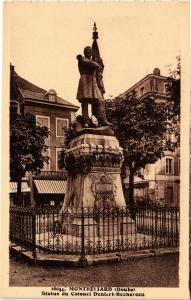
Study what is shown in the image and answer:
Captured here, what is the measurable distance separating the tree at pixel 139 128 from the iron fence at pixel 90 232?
0.63 meters

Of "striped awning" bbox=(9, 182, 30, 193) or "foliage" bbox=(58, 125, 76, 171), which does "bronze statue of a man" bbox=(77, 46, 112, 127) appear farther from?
"striped awning" bbox=(9, 182, 30, 193)

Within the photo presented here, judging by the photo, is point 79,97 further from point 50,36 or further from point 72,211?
point 72,211

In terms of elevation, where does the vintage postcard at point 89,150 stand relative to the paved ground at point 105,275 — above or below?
above

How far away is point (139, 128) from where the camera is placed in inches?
398

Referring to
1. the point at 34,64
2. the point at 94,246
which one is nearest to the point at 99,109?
the point at 34,64

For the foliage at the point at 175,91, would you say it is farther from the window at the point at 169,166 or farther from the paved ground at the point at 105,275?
the paved ground at the point at 105,275

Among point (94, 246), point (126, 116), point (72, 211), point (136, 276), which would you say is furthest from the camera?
point (126, 116)

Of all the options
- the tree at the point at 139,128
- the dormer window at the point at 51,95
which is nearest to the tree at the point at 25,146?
the dormer window at the point at 51,95

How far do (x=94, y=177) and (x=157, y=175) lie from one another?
1561mm

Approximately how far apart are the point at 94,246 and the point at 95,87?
306cm

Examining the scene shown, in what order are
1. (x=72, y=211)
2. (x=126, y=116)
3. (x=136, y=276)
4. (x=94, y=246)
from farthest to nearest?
1. (x=126, y=116)
2. (x=72, y=211)
3. (x=94, y=246)
4. (x=136, y=276)

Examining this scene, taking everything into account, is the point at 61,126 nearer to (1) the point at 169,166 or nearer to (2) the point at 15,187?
(2) the point at 15,187

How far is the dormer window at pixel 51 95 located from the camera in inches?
275

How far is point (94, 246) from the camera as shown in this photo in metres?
6.49
